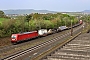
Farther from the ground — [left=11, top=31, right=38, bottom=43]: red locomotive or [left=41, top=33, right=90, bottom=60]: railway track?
[left=41, top=33, right=90, bottom=60]: railway track

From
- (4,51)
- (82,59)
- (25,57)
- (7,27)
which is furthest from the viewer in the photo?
(7,27)

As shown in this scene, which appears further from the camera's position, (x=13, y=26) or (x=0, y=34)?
(x=13, y=26)

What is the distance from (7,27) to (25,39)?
6609mm

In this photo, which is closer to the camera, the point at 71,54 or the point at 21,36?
the point at 71,54

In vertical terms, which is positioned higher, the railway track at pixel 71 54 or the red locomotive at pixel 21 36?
the railway track at pixel 71 54

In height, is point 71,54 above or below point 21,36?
above

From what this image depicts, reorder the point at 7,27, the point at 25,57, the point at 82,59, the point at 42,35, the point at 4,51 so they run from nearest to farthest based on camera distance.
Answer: the point at 82,59 < the point at 25,57 < the point at 4,51 < the point at 7,27 < the point at 42,35

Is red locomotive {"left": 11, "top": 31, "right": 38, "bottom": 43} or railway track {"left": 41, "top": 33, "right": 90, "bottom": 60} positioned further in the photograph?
red locomotive {"left": 11, "top": 31, "right": 38, "bottom": 43}

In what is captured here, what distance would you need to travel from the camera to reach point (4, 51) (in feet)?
107

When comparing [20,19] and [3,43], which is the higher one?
[20,19]

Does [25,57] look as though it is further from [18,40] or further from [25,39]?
[25,39]

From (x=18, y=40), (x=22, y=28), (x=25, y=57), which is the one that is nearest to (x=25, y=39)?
(x=18, y=40)

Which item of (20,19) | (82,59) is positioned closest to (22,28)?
(20,19)

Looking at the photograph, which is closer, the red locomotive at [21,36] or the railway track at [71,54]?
the railway track at [71,54]
